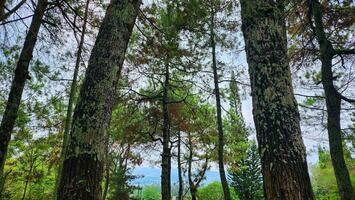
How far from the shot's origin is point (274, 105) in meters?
2.17

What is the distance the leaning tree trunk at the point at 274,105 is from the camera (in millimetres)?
1948

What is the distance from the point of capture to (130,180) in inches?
651

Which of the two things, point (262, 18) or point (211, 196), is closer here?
point (262, 18)

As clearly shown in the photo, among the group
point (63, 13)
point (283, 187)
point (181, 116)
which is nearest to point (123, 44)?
point (283, 187)

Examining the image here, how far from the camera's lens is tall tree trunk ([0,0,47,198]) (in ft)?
15.7

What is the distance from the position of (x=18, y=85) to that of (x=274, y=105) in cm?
468

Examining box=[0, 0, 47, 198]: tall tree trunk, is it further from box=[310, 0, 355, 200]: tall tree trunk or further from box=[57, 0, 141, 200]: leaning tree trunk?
box=[310, 0, 355, 200]: tall tree trunk

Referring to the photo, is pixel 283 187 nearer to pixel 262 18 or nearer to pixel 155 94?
pixel 262 18

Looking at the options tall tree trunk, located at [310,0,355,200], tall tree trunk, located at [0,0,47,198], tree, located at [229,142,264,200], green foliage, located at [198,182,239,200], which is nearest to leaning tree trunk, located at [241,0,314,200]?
tall tree trunk, located at [0,0,47,198]

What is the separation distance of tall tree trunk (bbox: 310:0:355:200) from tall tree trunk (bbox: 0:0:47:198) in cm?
607

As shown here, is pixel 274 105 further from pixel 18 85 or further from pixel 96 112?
pixel 18 85

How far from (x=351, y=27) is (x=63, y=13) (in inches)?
277

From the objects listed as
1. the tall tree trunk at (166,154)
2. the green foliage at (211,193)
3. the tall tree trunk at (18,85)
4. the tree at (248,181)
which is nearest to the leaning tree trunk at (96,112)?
the tall tree trunk at (18,85)

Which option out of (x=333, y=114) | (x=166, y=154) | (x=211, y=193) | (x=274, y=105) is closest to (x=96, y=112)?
(x=274, y=105)
